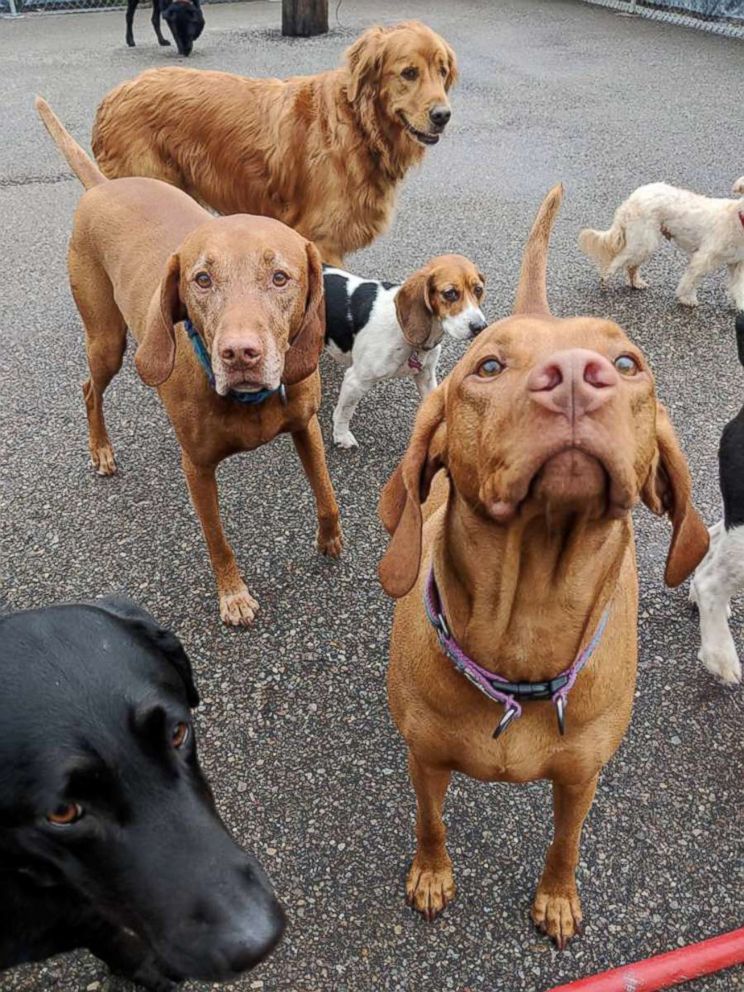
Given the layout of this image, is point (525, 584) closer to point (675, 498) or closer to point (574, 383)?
point (675, 498)

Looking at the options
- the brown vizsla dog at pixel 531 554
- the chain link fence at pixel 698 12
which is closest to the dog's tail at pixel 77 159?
the brown vizsla dog at pixel 531 554

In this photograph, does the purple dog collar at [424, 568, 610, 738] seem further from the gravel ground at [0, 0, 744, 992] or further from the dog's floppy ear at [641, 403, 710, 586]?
the gravel ground at [0, 0, 744, 992]

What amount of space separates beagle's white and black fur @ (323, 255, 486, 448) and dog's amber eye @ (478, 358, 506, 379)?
2.14 metres

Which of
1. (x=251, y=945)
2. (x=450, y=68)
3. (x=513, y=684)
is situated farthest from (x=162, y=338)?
(x=450, y=68)

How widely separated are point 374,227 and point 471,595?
11.4 ft

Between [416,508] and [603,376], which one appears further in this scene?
[416,508]

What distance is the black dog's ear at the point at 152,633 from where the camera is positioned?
5.68 ft

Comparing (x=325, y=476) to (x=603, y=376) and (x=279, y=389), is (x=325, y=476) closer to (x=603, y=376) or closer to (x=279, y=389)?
(x=279, y=389)

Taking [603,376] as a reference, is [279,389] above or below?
below

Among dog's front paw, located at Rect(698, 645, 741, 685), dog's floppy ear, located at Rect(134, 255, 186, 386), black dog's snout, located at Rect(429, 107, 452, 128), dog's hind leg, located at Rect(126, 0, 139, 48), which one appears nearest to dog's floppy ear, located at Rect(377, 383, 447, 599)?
dog's floppy ear, located at Rect(134, 255, 186, 386)

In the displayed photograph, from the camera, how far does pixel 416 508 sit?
1.48m

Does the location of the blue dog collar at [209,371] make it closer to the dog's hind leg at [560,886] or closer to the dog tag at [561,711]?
the dog tag at [561,711]

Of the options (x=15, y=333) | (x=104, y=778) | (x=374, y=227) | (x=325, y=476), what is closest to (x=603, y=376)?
(x=104, y=778)

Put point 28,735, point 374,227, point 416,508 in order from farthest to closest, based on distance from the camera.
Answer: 1. point 374,227
2. point 416,508
3. point 28,735
